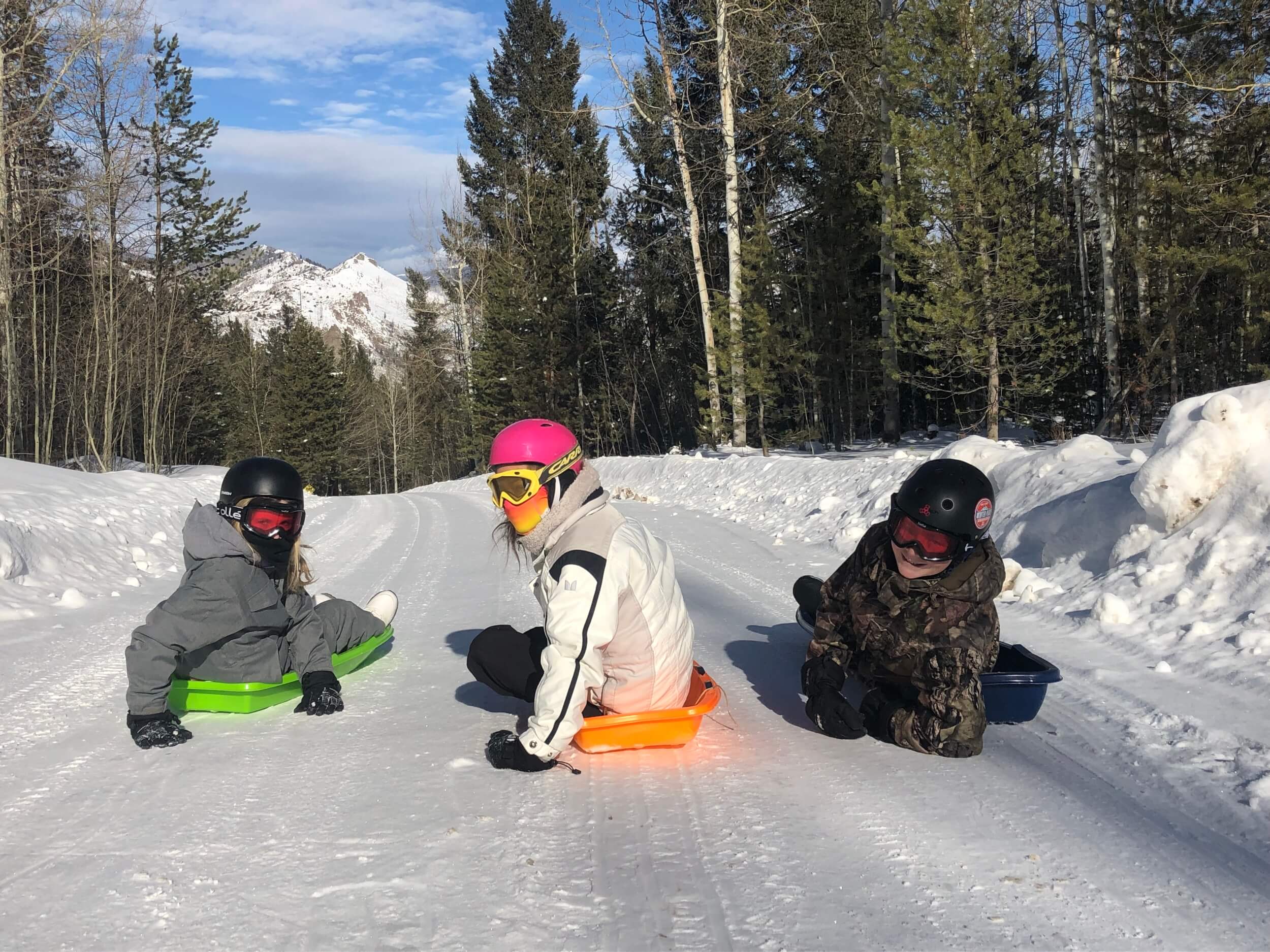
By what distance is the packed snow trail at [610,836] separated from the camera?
2188 mm

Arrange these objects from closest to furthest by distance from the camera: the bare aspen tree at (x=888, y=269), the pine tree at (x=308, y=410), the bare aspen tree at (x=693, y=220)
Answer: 1. the bare aspen tree at (x=888, y=269)
2. the bare aspen tree at (x=693, y=220)
3. the pine tree at (x=308, y=410)

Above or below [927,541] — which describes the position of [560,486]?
above

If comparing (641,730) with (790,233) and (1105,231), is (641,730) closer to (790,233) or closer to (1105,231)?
(1105,231)

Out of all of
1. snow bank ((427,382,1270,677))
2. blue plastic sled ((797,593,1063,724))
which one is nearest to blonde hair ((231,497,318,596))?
blue plastic sled ((797,593,1063,724))

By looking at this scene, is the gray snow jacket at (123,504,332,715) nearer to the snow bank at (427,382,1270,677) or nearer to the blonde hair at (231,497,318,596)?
the blonde hair at (231,497,318,596)

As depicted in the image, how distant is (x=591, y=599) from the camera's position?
3021 millimetres

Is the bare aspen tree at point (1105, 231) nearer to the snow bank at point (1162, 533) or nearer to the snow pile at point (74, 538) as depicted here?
the snow bank at point (1162, 533)

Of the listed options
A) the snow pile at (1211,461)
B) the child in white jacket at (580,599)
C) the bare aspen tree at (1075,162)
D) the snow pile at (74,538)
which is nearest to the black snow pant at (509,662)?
the child in white jacket at (580,599)

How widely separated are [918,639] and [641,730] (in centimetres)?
118

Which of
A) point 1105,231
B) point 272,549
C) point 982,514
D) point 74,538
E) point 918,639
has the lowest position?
point 918,639

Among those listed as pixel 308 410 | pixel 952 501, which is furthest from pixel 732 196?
pixel 308 410

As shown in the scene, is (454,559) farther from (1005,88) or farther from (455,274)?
(455,274)

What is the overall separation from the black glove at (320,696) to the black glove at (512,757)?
42.0 inches

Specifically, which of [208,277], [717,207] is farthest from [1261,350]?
[208,277]
